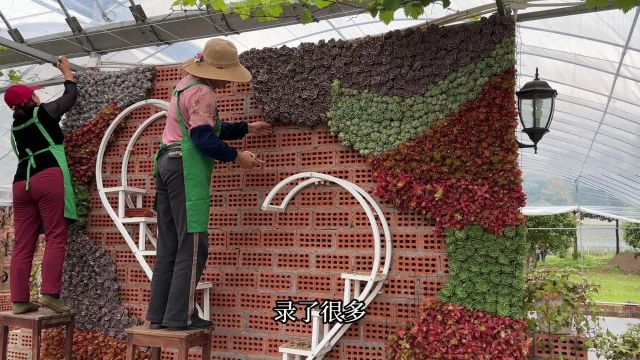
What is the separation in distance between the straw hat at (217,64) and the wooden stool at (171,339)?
4.75 ft

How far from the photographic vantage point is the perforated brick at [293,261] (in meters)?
3.52

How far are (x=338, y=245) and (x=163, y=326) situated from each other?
3.80 ft

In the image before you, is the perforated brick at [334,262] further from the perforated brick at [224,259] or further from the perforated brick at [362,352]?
the perforated brick at [224,259]

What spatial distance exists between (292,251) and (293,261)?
0.07 m

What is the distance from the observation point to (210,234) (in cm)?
381

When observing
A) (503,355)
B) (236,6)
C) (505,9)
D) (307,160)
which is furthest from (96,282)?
(505,9)

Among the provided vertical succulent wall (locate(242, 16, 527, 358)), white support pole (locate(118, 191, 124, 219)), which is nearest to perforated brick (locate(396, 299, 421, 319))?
vertical succulent wall (locate(242, 16, 527, 358))

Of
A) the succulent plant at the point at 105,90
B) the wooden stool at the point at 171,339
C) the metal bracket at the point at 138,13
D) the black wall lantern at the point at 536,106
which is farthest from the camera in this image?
the metal bracket at the point at 138,13

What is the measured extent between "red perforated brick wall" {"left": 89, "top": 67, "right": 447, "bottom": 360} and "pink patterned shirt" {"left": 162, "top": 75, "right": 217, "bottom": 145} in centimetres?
64

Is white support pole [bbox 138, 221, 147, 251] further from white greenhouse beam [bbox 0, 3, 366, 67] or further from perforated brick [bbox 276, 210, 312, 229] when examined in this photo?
white greenhouse beam [bbox 0, 3, 366, 67]

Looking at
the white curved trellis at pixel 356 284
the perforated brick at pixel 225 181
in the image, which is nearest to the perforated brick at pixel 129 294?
the perforated brick at pixel 225 181

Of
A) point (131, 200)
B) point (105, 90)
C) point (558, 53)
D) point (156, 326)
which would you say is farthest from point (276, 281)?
point (558, 53)

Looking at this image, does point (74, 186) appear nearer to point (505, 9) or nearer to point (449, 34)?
point (449, 34)

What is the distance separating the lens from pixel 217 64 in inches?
125
